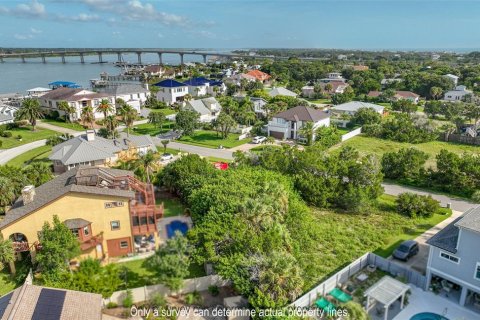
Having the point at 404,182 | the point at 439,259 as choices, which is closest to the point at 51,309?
the point at 439,259

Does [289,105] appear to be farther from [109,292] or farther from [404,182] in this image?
[109,292]

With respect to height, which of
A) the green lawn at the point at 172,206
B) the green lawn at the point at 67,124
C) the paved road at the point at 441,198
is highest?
the green lawn at the point at 67,124

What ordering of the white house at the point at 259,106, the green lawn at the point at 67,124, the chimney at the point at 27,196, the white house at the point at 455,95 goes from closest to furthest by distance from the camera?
the chimney at the point at 27,196 → the green lawn at the point at 67,124 → the white house at the point at 259,106 → the white house at the point at 455,95

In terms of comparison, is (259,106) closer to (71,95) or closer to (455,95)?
(71,95)

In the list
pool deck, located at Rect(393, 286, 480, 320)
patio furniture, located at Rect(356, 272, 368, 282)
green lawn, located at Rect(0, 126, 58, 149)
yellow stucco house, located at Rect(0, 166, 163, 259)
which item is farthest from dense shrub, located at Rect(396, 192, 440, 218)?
green lawn, located at Rect(0, 126, 58, 149)

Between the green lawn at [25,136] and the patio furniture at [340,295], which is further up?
the green lawn at [25,136]

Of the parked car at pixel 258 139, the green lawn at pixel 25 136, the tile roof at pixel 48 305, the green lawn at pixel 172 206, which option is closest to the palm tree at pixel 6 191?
the green lawn at pixel 172 206

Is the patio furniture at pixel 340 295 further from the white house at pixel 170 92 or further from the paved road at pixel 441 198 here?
the white house at pixel 170 92

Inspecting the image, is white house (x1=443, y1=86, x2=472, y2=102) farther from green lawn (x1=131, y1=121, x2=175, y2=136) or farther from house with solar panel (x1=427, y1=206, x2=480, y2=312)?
house with solar panel (x1=427, y1=206, x2=480, y2=312)
